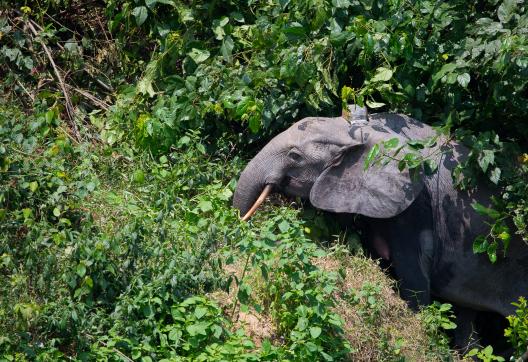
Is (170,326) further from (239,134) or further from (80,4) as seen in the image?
(80,4)

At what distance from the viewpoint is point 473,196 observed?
8680 millimetres

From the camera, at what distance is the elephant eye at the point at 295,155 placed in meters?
8.75

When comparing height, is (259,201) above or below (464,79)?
below

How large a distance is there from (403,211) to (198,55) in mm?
1966

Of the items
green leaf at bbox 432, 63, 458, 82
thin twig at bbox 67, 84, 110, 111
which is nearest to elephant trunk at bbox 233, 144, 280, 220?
green leaf at bbox 432, 63, 458, 82

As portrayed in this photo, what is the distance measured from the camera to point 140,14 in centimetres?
945

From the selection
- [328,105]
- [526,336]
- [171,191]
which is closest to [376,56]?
[328,105]

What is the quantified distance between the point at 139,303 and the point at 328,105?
273 cm

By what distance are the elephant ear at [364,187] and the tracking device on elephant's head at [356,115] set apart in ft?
0.41

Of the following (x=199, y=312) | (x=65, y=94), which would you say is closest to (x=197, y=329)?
(x=199, y=312)

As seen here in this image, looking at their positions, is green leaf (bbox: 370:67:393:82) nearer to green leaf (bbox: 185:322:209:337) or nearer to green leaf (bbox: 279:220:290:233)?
green leaf (bbox: 279:220:290:233)

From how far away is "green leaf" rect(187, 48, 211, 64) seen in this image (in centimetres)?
923

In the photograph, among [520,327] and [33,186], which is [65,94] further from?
[520,327]

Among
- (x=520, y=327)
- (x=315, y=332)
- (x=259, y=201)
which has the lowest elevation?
(x=520, y=327)
